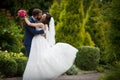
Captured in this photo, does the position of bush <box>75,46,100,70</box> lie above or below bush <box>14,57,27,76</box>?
below

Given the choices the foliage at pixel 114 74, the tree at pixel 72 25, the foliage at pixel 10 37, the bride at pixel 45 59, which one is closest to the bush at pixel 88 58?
the tree at pixel 72 25

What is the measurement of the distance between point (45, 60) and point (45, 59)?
0.03 metres

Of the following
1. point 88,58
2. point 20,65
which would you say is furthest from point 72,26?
point 20,65

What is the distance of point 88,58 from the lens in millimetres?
17609

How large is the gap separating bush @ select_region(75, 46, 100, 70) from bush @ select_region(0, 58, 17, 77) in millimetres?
3928

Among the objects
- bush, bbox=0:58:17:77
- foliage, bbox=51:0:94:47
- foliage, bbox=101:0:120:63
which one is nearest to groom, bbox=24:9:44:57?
bush, bbox=0:58:17:77

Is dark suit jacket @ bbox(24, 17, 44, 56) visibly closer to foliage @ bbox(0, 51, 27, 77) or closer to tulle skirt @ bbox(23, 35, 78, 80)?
tulle skirt @ bbox(23, 35, 78, 80)

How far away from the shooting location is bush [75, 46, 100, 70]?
17422mm

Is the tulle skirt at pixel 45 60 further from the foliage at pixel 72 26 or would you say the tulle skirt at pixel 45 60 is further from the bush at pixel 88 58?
the foliage at pixel 72 26

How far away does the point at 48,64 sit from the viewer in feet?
39.2

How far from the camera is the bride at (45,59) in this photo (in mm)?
11922

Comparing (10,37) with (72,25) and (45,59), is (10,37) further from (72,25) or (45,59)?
(45,59)

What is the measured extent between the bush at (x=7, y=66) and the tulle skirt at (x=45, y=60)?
2077 millimetres

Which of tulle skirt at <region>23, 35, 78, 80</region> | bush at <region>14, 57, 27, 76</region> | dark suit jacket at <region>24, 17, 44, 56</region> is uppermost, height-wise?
dark suit jacket at <region>24, 17, 44, 56</region>
